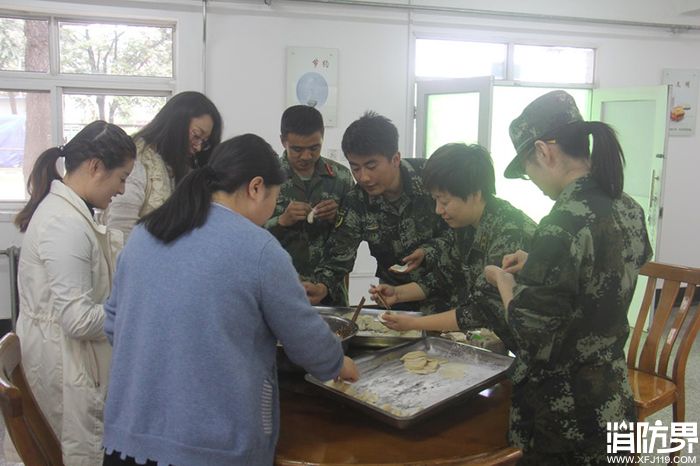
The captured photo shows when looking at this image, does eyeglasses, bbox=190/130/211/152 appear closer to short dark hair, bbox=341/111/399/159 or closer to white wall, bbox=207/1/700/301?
short dark hair, bbox=341/111/399/159

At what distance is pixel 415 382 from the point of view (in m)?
1.49

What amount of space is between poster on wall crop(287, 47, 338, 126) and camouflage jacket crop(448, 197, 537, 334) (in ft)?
9.34

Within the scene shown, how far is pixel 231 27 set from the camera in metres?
4.30

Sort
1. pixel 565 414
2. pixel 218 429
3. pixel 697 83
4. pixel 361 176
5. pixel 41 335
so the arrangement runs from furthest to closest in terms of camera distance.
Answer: pixel 697 83 → pixel 361 176 → pixel 41 335 → pixel 565 414 → pixel 218 429

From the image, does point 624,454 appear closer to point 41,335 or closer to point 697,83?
point 41,335

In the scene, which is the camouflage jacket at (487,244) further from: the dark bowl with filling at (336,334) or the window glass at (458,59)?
the window glass at (458,59)

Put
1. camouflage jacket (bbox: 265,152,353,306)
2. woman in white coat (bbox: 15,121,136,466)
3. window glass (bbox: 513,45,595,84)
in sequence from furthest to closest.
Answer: window glass (bbox: 513,45,595,84), camouflage jacket (bbox: 265,152,353,306), woman in white coat (bbox: 15,121,136,466)

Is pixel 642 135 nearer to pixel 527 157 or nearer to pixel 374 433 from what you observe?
pixel 527 157

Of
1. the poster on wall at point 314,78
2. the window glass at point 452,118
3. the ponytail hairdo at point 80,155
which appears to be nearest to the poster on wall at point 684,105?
the window glass at point 452,118

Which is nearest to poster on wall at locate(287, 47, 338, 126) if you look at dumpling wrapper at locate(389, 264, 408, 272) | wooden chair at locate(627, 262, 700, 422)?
dumpling wrapper at locate(389, 264, 408, 272)

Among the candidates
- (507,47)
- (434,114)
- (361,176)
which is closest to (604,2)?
(507,47)

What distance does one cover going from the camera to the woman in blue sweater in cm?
104

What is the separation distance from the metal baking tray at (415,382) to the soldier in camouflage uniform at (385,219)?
1.52 ft

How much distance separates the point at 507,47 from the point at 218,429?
4.74 meters
